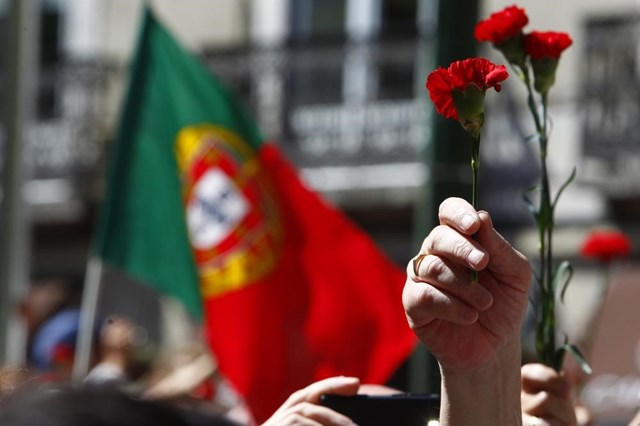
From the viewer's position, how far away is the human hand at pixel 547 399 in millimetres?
2354

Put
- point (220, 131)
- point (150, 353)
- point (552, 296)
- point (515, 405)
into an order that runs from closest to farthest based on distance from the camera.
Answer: point (515, 405) < point (552, 296) < point (220, 131) < point (150, 353)

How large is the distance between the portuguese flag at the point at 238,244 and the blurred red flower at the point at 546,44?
210 centimetres

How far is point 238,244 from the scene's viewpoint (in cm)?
534

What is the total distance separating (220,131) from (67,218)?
906cm

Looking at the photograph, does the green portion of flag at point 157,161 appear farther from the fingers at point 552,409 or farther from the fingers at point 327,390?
the fingers at point 327,390

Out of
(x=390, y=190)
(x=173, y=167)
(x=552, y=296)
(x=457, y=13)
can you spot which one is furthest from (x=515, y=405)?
(x=390, y=190)

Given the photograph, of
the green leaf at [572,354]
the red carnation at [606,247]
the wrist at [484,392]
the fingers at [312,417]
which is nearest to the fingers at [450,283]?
the wrist at [484,392]

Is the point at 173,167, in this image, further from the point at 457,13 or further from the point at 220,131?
the point at 457,13

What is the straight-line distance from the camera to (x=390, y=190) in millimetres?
13359

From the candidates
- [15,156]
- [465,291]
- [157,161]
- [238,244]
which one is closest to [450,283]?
[465,291]

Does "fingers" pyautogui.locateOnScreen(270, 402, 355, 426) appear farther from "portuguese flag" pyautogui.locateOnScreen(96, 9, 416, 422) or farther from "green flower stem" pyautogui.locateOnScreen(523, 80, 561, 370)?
"portuguese flag" pyautogui.locateOnScreen(96, 9, 416, 422)

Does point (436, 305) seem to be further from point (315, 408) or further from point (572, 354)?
point (572, 354)

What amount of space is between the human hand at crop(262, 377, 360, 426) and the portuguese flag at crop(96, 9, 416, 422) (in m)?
2.55

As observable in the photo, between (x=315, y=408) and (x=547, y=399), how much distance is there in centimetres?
52
